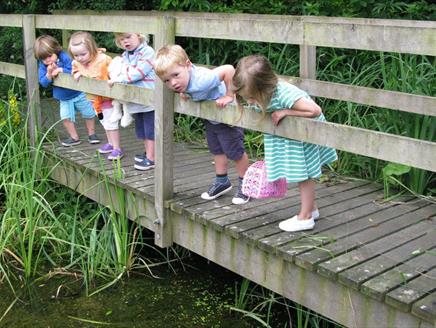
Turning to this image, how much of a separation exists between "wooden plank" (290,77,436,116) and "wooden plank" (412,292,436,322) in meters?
1.54

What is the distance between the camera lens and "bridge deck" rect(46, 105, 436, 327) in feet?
9.53

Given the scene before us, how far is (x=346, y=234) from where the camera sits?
3498 mm

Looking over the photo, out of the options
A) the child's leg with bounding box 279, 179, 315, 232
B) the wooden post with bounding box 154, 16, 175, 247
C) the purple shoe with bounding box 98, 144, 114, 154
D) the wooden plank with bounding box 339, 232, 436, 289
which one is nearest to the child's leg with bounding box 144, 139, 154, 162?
the purple shoe with bounding box 98, 144, 114, 154

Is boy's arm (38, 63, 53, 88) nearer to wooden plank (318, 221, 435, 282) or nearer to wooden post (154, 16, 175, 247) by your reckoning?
wooden post (154, 16, 175, 247)

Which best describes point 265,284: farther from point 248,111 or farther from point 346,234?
point 248,111

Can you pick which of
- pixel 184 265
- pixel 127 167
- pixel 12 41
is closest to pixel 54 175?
pixel 127 167

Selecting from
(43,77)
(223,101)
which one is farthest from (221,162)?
(43,77)

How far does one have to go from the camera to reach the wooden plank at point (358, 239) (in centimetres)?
317

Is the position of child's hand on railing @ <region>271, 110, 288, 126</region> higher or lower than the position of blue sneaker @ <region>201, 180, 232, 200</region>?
higher

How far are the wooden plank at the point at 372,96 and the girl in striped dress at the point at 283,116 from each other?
816mm

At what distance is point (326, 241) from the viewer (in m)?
3.39

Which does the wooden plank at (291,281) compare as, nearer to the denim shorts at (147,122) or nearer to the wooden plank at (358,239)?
the wooden plank at (358,239)

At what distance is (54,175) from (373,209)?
3103 mm

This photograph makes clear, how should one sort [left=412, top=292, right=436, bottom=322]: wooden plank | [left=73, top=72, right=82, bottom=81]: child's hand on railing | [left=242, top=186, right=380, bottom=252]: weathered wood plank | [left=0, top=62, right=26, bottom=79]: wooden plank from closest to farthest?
[left=412, top=292, right=436, bottom=322]: wooden plank, [left=242, top=186, right=380, bottom=252]: weathered wood plank, [left=73, top=72, right=82, bottom=81]: child's hand on railing, [left=0, top=62, right=26, bottom=79]: wooden plank
